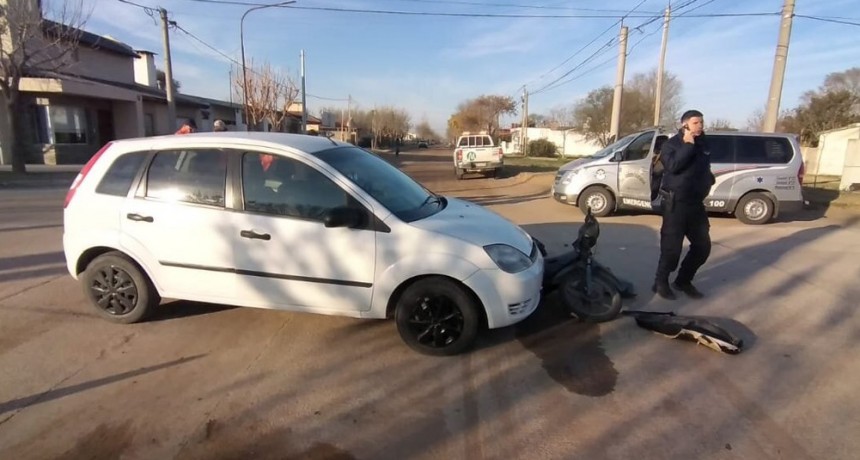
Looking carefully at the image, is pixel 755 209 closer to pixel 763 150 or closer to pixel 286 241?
pixel 763 150

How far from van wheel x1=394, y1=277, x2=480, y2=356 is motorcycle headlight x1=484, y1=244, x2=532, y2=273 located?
345 millimetres

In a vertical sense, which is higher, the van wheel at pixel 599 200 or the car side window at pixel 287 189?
the car side window at pixel 287 189

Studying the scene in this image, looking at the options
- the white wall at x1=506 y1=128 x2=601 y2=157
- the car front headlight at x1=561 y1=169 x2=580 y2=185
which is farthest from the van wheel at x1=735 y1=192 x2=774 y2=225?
the white wall at x1=506 y1=128 x2=601 y2=157

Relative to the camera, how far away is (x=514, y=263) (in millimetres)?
3955

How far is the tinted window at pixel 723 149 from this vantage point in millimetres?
10266

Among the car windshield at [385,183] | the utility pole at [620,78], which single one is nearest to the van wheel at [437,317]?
the car windshield at [385,183]

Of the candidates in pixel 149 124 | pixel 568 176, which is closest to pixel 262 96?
pixel 149 124

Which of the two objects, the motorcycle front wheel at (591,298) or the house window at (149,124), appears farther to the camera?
the house window at (149,124)

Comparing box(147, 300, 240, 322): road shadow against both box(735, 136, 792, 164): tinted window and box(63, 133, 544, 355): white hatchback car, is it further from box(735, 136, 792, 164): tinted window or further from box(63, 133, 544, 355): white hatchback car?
box(735, 136, 792, 164): tinted window

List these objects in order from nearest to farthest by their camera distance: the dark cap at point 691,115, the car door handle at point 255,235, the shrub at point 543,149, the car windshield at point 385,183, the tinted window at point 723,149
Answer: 1. the car door handle at point 255,235
2. the car windshield at point 385,183
3. the dark cap at point 691,115
4. the tinted window at point 723,149
5. the shrub at point 543,149

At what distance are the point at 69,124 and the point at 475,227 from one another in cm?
2864

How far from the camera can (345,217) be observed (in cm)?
381

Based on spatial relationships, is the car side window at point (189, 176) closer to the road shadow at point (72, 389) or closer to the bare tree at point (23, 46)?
the road shadow at point (72, 389)

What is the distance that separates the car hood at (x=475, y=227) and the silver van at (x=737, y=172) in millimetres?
6732
